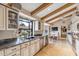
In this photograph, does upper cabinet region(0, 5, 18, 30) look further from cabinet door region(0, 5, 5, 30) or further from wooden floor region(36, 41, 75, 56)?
wooden floor region(36, 41, 75, 56)

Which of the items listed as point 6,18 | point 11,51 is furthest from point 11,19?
point 11,51

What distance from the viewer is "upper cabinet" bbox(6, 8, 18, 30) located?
3.45 metres

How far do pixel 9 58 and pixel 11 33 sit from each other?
3.38m

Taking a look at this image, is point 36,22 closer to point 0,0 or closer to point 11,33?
point 11,33

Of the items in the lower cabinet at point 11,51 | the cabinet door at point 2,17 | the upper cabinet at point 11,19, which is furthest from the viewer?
A: the upper cabinet at point 11,19

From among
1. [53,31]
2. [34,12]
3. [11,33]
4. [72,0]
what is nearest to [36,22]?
[34,12]

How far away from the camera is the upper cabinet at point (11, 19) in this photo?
3448 mm

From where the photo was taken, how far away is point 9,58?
3.33 feet

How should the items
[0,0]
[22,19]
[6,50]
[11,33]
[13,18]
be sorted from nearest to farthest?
[0,0] < [6,50] < [13,18] < [11,33] < [22,19]

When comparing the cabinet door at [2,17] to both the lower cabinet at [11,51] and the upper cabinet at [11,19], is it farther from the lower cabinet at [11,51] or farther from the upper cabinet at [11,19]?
the lower cabinet at [11,51]

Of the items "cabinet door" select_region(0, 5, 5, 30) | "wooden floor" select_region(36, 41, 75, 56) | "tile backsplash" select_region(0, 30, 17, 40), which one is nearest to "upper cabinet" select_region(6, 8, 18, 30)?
"cabinet door" select_region(0, 5, 5, 30)

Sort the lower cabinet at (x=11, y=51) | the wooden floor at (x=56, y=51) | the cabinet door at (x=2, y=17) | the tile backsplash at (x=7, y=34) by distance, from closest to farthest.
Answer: the lower cabinet at (x=11, y=51), the cabinet door at (x=2, y=17), the tile backsplash at (x=7, y=34), the wooden floor at (x=56, y=51)

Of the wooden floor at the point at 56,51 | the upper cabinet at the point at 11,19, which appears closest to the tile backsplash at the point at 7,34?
the upper cabinet at the point at 11,19

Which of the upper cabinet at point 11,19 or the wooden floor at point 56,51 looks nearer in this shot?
the upper cabinet at point 11,19
